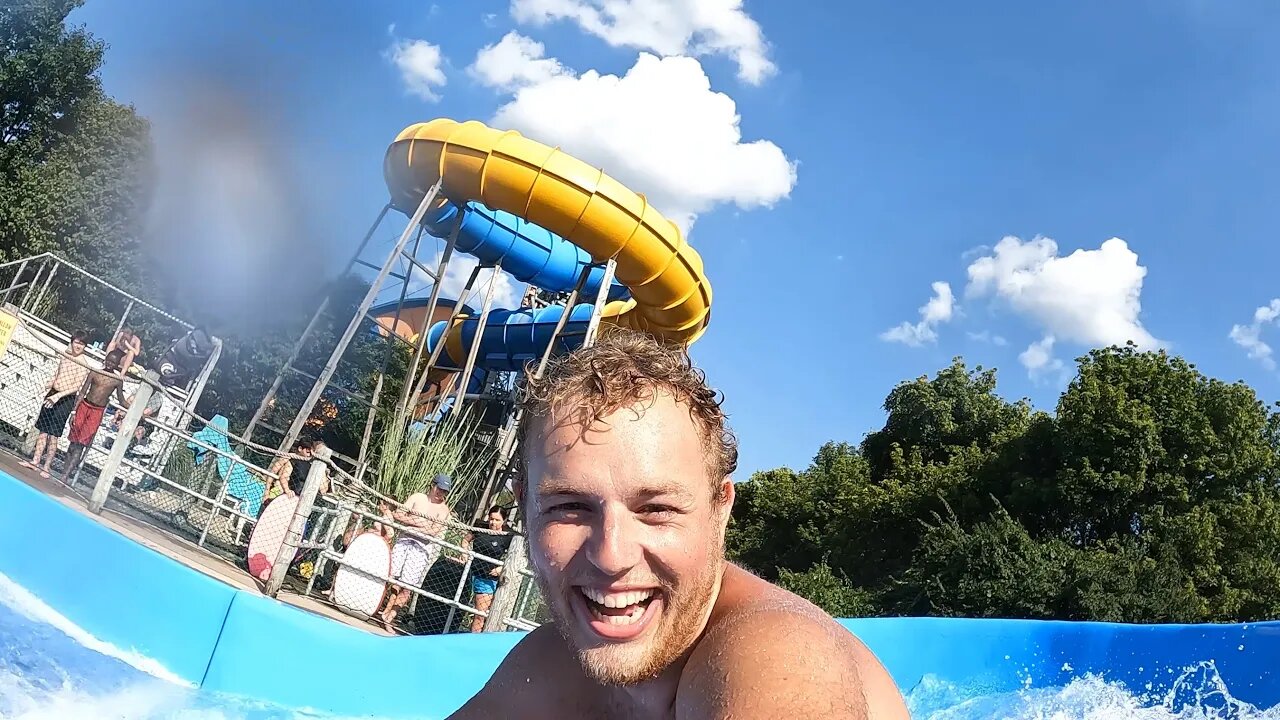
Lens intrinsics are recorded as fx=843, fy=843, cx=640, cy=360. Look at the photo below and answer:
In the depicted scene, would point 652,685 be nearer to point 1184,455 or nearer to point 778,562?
point 1184,455

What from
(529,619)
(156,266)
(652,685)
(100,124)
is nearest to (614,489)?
(652,685)

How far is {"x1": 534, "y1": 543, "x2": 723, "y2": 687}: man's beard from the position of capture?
1.17 m

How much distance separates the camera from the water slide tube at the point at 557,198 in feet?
33.4

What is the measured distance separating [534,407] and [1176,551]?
1857 centimetres

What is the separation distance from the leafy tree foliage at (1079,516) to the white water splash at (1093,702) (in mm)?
5254

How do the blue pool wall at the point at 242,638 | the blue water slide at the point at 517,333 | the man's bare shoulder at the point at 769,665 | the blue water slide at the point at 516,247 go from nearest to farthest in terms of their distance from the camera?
1. the man's bare shoulder at the point at 769,665
2. the blue pool wall at the point at 242,638
3. the blue water slide at the point at 516,247
4. the blue water slide at the point at 517,333

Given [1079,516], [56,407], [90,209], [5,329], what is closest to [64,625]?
[56,407]

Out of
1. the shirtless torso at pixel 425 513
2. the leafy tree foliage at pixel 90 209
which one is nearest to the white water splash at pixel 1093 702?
the shirtless torso at pixel 425 513

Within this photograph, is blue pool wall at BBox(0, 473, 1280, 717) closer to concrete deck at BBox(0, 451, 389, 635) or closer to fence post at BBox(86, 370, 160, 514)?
concrete deck at BBox(0, 451, 389, 635)

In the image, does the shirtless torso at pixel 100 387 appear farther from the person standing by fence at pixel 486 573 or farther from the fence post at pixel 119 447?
the person standing by fence at pixel 486 573

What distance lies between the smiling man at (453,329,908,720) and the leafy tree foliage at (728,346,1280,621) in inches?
430

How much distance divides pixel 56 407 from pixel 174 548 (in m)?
2.23

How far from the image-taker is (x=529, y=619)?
20.3 ft

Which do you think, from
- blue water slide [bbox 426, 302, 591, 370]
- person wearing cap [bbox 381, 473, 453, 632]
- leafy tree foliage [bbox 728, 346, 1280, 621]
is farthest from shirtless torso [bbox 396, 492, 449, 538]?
leafy tree foliage [bbox 728, 346, 1280, 621]
